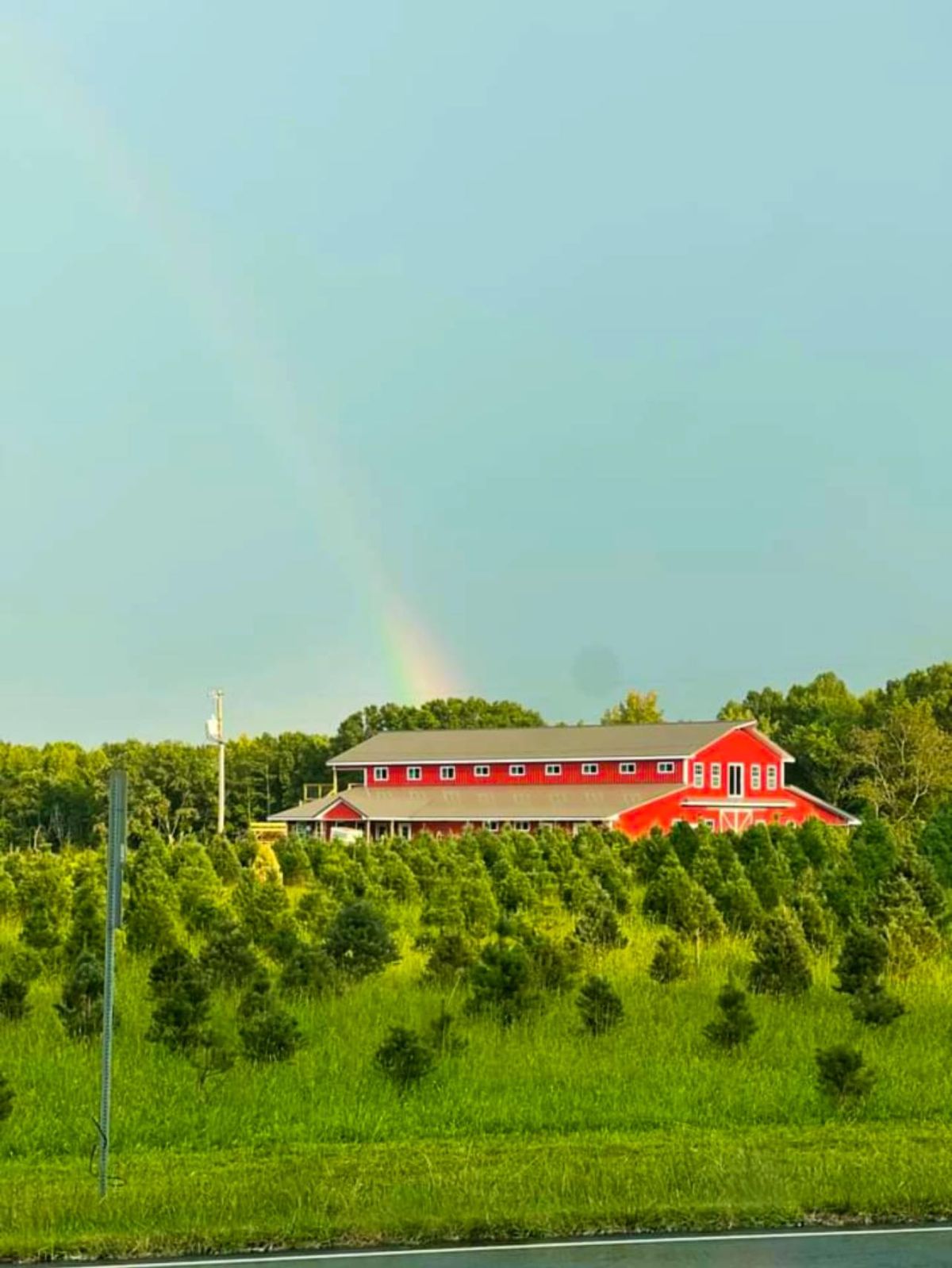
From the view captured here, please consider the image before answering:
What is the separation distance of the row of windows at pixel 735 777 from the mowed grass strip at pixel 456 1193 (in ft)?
157

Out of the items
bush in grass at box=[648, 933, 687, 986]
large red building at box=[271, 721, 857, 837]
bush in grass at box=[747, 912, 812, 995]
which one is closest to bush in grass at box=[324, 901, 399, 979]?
bush in grass at box=[648, 933, 687, 986]

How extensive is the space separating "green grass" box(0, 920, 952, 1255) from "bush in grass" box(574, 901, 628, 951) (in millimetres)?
2988

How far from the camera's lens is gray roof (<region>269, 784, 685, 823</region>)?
186ft

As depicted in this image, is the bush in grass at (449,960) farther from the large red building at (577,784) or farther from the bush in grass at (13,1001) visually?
the large red building at (577,784)

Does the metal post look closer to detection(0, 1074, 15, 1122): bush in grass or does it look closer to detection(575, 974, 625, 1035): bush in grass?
detection(0, 1074, 15, 1122): bush in grass

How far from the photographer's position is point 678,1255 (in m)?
8.27

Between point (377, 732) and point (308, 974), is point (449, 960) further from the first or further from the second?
point (377, 732)

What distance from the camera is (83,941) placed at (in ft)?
68.1

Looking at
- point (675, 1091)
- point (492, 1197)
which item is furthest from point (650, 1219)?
point (675, 1091)

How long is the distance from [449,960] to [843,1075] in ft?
23.7

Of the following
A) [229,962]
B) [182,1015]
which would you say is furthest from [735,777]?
[182,1015]

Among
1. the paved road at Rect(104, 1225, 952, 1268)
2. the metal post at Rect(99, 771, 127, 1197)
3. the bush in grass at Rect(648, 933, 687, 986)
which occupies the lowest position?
the paved road at Rect(104, 1225, 952, 1268)

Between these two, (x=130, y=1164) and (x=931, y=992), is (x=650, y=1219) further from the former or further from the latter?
(x=931, y=992)

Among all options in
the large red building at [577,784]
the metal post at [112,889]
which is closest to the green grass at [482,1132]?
the metal post at [112,889]
